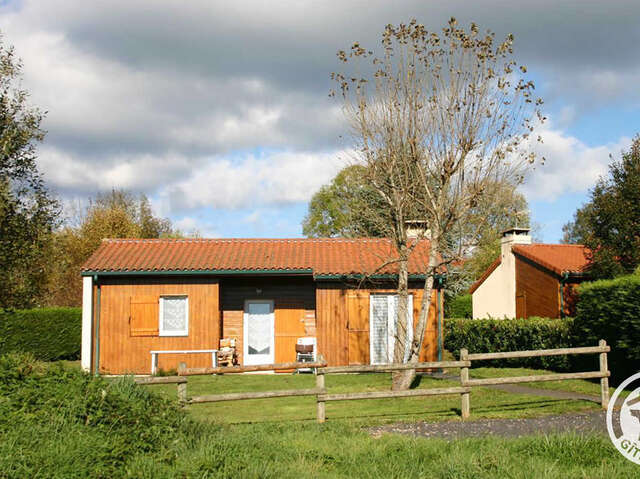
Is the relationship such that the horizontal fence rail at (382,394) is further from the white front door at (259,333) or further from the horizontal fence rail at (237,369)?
the white front door at (259,333)

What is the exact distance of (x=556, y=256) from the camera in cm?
2367

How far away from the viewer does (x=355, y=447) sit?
708 centimetres

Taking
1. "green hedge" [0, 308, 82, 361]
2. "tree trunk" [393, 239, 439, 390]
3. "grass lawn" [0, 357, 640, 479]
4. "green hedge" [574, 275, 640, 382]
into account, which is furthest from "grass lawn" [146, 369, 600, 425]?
"green hedge" [0, 308, 82, 361]

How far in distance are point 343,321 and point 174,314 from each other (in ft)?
17.0

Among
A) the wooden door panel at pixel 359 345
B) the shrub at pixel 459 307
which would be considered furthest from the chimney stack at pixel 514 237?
the wooden door panel at pixel 359 345

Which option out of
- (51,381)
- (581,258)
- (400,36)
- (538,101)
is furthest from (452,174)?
(581,258)

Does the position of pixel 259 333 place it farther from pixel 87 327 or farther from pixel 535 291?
pixel 535 291

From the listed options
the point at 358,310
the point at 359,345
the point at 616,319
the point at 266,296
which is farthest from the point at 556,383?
the point at 266,296

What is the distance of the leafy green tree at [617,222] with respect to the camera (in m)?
17.4

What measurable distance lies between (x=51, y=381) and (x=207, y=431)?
193 cm

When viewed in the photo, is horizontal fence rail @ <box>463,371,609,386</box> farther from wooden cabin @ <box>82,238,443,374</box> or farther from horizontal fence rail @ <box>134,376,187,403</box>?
wooden cabin @ <box>82,238,443,374</box>

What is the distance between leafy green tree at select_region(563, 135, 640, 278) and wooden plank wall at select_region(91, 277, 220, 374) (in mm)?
11453

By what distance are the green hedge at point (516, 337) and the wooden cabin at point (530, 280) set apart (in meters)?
1.05

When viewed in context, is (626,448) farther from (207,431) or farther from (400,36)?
(400,36)
